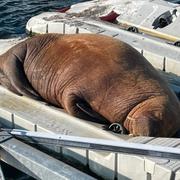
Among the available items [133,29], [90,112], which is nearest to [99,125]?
[90,112]

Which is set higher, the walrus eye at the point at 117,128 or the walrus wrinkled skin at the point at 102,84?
the walrus wrinkled skin at the point at 102,84

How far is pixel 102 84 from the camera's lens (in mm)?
6641

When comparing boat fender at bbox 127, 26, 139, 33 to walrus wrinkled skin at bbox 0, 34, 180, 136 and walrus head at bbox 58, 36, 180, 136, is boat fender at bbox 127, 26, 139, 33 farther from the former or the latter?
walrus head at bbox 58, 36, 180, 136

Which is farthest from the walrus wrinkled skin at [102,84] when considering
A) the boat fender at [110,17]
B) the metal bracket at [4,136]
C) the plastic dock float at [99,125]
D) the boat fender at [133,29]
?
the boat fender at [110,17]

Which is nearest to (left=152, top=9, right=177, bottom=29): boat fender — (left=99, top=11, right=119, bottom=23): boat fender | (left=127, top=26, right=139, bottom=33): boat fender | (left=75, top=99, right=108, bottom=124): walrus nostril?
(left=127, top=26, right=139, bottom=33): boat fender

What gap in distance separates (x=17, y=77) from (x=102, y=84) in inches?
51.1

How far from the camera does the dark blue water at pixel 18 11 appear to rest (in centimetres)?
1253

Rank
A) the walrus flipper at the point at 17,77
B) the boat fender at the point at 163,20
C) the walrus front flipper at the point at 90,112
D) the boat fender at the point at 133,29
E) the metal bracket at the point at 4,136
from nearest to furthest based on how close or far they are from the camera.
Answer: the metal bracket at the point at 4,136 → the walrus front flipper at the point at 90,112 → the walrus flipper at the point at 17,77 → the boat fender at the point at 133,29 → the boat fender at the point at 163,20

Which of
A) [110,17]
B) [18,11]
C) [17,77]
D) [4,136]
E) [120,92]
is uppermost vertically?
[120,92]

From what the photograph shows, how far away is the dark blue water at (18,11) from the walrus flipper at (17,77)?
4625 mm

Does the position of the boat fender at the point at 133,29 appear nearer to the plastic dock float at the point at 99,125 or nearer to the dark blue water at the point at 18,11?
the plastic dock float at the point at 99,125

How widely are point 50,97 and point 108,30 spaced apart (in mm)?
2745

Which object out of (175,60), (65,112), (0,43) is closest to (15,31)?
(0,43)

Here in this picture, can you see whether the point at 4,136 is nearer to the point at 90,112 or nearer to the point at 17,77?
the point at 90,112
